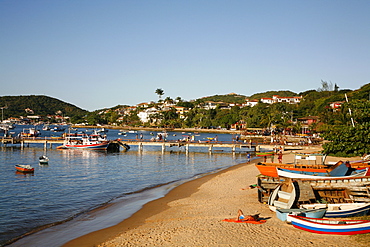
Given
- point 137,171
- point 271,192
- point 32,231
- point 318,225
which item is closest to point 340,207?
point 318,225

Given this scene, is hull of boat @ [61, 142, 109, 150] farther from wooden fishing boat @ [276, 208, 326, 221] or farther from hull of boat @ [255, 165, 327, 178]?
wooden fishing boat @ [276, 208, 326, 221]

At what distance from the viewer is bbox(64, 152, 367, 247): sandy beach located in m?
12.4

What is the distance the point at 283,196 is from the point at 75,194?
1479 cm

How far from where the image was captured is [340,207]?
48.6 feet

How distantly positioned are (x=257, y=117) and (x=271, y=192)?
106 m

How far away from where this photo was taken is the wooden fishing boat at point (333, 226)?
1243cm

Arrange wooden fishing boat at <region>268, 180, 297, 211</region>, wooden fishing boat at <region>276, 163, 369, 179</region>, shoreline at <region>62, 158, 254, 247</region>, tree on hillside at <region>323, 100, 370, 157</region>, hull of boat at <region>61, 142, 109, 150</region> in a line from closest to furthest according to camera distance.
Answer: shoreline at <region>62, 158, 254, 247</region> → wooden fishing boat at <region>268, 180, 297, 211</region> → wooden fishing boat at <region>276, 163, 369, 179</region> → tree on hillside at <region>323, 100, 370, 157</region> → hull of boat at <region>61, 142, 109, 150</region>

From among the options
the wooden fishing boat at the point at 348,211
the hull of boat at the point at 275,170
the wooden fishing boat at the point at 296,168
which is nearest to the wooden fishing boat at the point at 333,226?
the wooden fishing boat at the point at 348,211

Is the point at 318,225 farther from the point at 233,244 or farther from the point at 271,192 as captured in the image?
the point at 271,192

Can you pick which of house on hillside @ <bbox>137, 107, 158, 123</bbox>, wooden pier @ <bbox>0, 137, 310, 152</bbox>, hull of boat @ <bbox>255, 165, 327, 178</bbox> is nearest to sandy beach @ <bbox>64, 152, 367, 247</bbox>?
hull of boat @ <bbox>255, 165, 327, 178</bbox>

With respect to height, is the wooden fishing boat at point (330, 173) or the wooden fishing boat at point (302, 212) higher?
the wooden fishing boat at point (330, 173)

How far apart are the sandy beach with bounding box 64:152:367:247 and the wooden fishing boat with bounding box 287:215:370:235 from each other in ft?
0.71

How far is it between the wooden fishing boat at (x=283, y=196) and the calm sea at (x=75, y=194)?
7.94 metres

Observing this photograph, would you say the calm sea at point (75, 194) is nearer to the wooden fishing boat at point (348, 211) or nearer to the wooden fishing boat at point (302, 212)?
the wooden fishing boat at point (302, 212)
